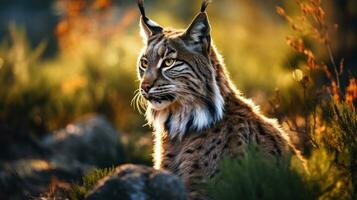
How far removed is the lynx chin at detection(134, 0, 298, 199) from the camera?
19.2 feet

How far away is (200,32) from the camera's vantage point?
6254mm

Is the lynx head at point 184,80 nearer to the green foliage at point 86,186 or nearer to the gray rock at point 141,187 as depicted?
the green foliage at point 86,186

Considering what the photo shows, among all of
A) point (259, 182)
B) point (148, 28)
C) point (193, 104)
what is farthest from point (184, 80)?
point (259, 182)

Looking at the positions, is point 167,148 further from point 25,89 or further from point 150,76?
point 25,89

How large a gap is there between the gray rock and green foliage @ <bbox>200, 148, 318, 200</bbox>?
0.91ft

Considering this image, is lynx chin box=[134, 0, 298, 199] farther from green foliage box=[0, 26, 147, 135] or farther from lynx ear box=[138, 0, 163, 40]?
green foliage box=[0, 26, 147, 135]

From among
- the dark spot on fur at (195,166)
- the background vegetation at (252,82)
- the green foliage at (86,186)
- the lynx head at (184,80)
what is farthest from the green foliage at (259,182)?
the lynx head at (184,80)

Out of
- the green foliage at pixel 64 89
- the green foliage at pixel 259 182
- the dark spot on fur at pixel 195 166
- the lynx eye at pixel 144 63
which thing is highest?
the green foliage at pixel 64 89

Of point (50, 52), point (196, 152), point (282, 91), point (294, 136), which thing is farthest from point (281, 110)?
point (50, 52)

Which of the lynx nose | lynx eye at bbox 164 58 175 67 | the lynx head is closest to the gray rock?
the lynx head

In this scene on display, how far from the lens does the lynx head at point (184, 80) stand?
615 centimetres

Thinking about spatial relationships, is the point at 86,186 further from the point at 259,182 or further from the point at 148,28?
the point at 148,28

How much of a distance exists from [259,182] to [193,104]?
4.86 feet

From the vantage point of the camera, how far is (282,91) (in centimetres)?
1077
